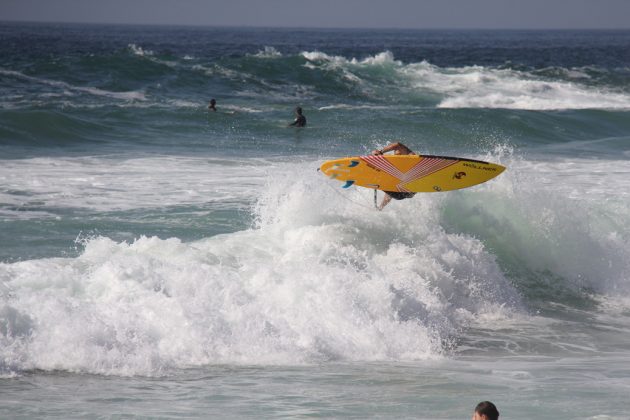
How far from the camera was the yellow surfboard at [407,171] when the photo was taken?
11133 mm

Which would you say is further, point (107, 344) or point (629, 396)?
point (107, 344)

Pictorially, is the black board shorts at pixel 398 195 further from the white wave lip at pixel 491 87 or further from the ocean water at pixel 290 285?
the white wave lip at pixel 491 87

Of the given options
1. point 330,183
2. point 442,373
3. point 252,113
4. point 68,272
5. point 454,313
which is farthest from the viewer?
point 252,113

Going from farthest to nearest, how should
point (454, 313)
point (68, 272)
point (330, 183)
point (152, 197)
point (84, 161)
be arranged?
point (84, 161), point (152, 197), point (330, 183), point (454, 313), point (68, 272)

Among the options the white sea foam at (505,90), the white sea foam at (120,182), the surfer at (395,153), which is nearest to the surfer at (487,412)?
the surfer at (395,153)

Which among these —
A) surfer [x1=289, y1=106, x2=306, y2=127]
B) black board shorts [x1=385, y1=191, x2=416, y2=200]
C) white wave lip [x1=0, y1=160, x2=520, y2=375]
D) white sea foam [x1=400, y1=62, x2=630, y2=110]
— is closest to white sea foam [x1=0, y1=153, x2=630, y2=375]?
white wave lip [x1=0, y1=160, x2=520, y2=375]

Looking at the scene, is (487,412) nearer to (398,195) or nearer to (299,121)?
(398,195)

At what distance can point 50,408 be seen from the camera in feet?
24.4

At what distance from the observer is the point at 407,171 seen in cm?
1126

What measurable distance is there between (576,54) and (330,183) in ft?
206

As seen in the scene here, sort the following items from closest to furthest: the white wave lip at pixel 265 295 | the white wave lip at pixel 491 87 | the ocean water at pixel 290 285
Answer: the ocean water at pixel 290 285 → the white wave lip at pixel 265 295 → the white wave lip at pixel 491 87

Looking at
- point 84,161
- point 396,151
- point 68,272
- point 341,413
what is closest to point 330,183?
point 396,151

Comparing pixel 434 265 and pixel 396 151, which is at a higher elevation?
pixel 396 151

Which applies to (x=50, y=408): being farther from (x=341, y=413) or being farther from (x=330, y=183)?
(x=330, y=183)
